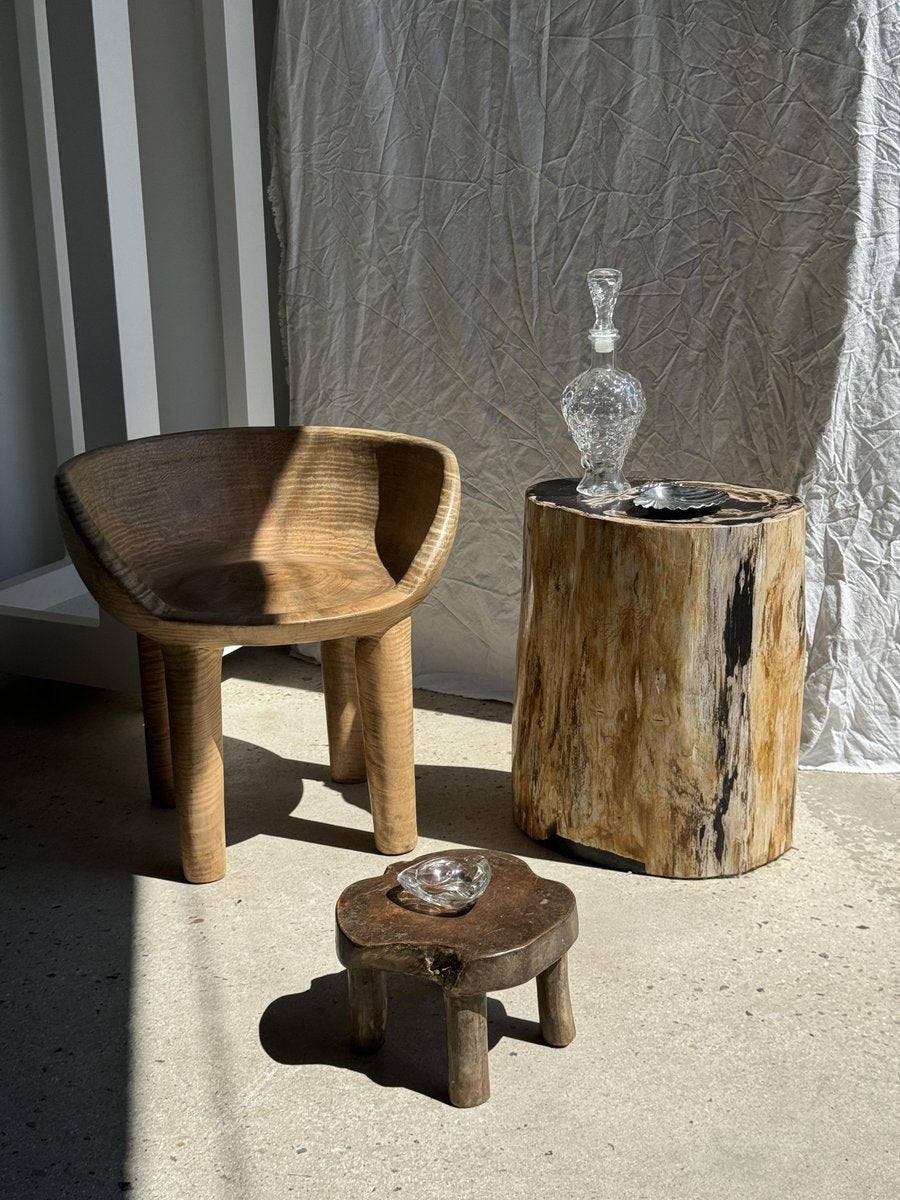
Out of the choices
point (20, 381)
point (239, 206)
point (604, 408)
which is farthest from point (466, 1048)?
point (20, 381)

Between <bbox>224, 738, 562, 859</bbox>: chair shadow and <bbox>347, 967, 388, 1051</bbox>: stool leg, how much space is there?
0.58 metres

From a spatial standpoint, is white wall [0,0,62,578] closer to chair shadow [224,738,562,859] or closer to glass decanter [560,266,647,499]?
chair shadow [224,738,562,859]

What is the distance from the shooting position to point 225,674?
3164 mm

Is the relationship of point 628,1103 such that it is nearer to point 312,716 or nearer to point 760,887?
point 760,887

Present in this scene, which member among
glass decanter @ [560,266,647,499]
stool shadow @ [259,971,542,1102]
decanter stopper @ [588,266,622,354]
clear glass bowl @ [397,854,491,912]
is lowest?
stool shadow @ [259,971,542,1102]

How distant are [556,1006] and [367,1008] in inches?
10.0

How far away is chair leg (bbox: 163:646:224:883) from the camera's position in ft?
6.60

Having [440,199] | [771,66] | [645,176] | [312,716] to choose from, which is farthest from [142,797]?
[771,66]

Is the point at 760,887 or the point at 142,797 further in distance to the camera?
the point at 142,797

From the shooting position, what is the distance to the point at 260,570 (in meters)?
2.24

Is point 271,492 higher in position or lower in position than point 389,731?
higher

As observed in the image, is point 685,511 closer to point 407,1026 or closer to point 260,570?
point 260,570

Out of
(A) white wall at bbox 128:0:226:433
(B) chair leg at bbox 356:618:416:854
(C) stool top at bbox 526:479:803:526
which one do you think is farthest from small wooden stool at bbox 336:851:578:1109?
(A) white wall at bbox 128:0:226:433

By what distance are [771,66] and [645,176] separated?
32 cm
